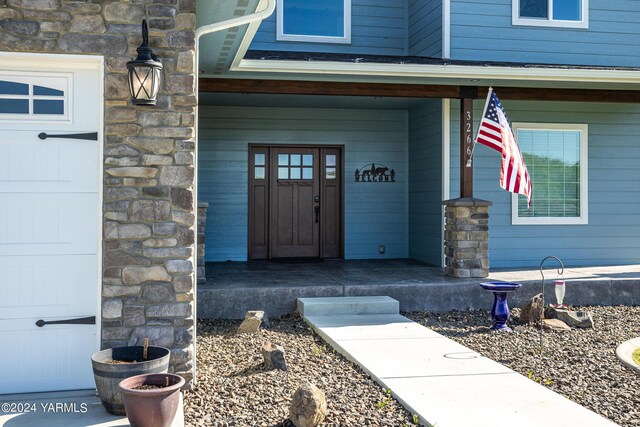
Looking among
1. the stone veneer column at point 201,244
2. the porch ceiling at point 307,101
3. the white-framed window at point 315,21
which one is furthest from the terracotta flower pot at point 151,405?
the white-framed window at point 315,21

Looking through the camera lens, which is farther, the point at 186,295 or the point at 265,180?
the point at 265,180

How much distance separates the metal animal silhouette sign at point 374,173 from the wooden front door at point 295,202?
349mm

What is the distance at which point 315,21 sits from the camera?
10.6m

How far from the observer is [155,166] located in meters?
4.59

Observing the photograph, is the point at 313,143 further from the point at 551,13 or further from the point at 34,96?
the point at 34,96

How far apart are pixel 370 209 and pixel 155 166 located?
6.71 meters

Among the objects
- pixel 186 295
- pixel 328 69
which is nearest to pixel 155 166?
pixel 186 295

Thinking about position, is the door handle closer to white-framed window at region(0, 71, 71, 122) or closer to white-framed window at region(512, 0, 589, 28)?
white-framed window at region(0, 71, 71, 122)

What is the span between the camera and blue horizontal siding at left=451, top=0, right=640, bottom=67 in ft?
32.9

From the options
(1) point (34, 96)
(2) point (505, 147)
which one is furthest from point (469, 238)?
(1) point (34, 96)

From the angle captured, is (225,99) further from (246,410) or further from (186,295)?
(246,410)

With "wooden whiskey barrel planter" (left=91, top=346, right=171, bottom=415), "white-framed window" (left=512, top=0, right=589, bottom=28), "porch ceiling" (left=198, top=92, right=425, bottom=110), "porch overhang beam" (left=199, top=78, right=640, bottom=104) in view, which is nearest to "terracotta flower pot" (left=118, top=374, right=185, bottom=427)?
"wooden whiskey barrel planter" (left=91, top=346, right=171, bottom=415)

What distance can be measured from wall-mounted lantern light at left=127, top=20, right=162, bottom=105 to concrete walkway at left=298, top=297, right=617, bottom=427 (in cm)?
256

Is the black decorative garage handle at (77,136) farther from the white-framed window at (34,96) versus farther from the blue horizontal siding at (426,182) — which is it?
the blue horizontal siding at (426,182)
